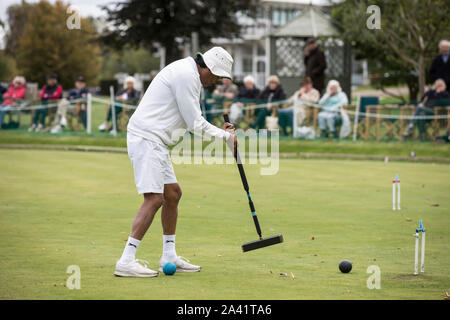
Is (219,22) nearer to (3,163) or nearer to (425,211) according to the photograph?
(3,163)

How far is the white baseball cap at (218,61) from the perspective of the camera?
6.69m

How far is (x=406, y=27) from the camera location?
25.9m

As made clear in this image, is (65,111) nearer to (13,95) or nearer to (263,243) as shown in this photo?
(13,95)

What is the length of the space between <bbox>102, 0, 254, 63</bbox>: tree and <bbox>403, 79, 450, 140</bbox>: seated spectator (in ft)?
72.4

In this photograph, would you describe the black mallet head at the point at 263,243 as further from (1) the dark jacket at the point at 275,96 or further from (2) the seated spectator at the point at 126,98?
(2) the seated spectator at the point at 126,98

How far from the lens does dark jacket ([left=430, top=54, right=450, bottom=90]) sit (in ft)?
63.6

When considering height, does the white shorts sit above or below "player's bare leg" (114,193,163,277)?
above

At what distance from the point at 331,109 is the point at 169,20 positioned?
22.8m

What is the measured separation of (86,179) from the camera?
13.8 metres

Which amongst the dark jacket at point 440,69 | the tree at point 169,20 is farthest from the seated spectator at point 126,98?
the tree at point 169,20

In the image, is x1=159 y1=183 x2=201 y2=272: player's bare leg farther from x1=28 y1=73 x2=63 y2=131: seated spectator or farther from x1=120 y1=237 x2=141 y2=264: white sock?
x1=28 y1=73 x2=63 y2=131: seated spectator

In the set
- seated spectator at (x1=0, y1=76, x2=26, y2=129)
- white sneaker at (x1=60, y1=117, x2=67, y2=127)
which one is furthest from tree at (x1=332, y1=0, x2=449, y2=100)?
seated spectator at (x1=0, y1=76, x2=26, y2=129)

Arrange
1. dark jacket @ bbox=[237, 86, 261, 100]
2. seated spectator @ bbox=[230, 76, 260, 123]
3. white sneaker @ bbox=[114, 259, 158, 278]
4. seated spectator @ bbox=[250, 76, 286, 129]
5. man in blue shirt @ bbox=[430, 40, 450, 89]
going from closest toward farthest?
white sneaker @ bbox=[114, 259, 158, 278] → man in blue shirt @ bbox=[430, 40, 450, 89] → seated spectator @ bbox=[250, 76, 286, 129] → seated spectator @ bbox=[230, 76, 260, 123] → dark jacket @ bbox=[237, 86, 261, 100]

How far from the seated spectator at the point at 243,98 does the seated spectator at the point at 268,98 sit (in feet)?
0.78
